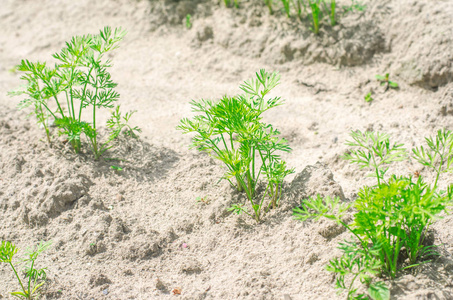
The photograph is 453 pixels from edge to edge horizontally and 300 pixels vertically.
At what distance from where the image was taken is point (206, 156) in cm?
388

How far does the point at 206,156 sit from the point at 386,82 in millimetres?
2106

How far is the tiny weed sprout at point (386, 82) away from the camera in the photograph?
463cm

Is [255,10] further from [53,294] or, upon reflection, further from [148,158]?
[53,294]

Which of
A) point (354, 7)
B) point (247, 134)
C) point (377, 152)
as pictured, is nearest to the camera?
point (377, 152)

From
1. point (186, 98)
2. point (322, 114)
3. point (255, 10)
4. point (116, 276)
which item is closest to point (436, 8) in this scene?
point (322, 114)

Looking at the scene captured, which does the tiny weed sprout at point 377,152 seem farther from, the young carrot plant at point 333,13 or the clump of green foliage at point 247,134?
the young carrot plant at point 333,13

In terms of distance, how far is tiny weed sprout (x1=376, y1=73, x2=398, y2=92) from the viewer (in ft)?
15.2

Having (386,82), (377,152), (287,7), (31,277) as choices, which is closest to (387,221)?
(377,152)

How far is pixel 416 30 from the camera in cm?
467

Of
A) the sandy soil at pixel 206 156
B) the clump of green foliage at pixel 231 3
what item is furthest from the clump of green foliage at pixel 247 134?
the clump of green foliage at pixel 231 3

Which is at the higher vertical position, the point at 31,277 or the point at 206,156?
the point at 206,156

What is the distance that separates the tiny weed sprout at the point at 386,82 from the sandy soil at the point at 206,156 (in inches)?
2.8

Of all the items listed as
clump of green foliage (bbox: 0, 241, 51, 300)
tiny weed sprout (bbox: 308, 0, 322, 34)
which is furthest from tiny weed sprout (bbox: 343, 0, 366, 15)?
clump of green foliage (bbox: 0, 241, 51, 300)

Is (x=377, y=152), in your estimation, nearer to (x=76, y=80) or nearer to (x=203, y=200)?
(x=203, y=200)
